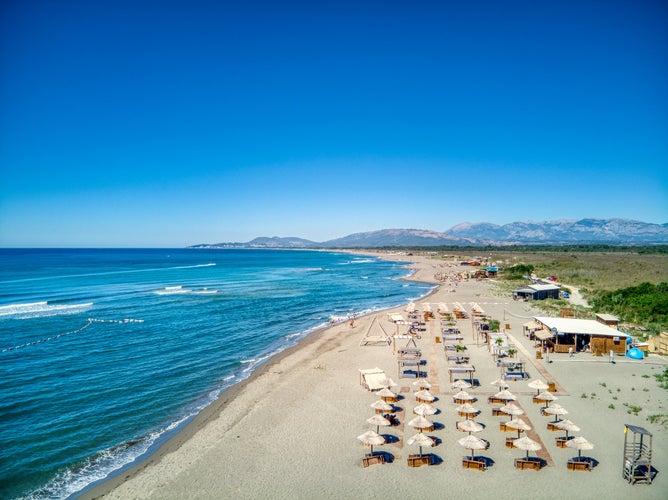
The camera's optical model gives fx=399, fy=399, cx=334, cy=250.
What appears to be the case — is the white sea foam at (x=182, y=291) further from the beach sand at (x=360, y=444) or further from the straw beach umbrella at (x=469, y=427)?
the straw beach umbrella at (x=469, y=427)

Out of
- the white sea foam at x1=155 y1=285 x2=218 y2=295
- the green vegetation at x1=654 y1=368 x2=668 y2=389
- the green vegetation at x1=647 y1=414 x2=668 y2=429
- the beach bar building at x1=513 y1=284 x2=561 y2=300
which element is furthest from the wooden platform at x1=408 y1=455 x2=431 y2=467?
the white sea foam at x1=155 y1=285 x2=218 y2=295

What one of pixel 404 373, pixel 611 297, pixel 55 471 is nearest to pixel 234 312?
pixel 404 373

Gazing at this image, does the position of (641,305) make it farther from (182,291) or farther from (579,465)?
(182,291)

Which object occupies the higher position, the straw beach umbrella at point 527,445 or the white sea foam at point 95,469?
the straw beach umbrella at point 527,445

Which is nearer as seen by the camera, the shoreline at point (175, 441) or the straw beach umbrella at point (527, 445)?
the straw beach umbrella at point (527, 445)

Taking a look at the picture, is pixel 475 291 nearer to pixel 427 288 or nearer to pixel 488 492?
pixel 427 288

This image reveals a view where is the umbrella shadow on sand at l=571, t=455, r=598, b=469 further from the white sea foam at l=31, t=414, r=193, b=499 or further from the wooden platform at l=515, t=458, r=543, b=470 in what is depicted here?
the white sea foam at l=31, t=414, r=193, b=499

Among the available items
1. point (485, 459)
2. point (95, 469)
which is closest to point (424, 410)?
point (485, 459)

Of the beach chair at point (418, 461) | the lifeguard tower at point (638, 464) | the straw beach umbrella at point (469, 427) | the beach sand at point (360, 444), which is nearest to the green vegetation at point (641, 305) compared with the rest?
the beach sand at point (360, 444)
